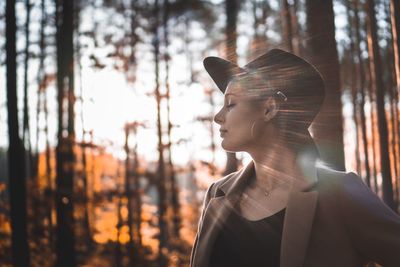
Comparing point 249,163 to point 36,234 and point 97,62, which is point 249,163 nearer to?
point 97,62

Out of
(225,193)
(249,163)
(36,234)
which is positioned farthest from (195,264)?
(36,234)

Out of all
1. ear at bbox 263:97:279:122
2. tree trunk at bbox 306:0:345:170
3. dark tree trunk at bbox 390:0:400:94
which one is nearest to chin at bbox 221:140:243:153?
ear at bbox 263:97:279:122

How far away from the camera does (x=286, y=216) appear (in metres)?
1.67

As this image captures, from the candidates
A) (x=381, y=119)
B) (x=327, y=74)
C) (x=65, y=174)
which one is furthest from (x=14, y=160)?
(x=381, y=119)

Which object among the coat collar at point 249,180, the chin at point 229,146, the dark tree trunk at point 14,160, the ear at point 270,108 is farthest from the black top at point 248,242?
the dark tree trunk at point 14,160

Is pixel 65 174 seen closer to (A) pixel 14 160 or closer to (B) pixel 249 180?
(A) pixel 14 160

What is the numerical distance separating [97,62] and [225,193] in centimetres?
661

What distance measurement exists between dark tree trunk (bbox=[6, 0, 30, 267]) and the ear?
221 inches

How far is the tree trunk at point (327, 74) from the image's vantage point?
280 cm

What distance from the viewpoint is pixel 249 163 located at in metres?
2.03

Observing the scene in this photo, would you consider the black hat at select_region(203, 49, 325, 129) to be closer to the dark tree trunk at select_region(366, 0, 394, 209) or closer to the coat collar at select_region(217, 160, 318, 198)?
the coat collar at select_region(217, 160, 318, 198)

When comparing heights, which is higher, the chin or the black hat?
the black hat

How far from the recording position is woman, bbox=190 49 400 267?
5.28 ft

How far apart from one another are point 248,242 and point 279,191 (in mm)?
264
